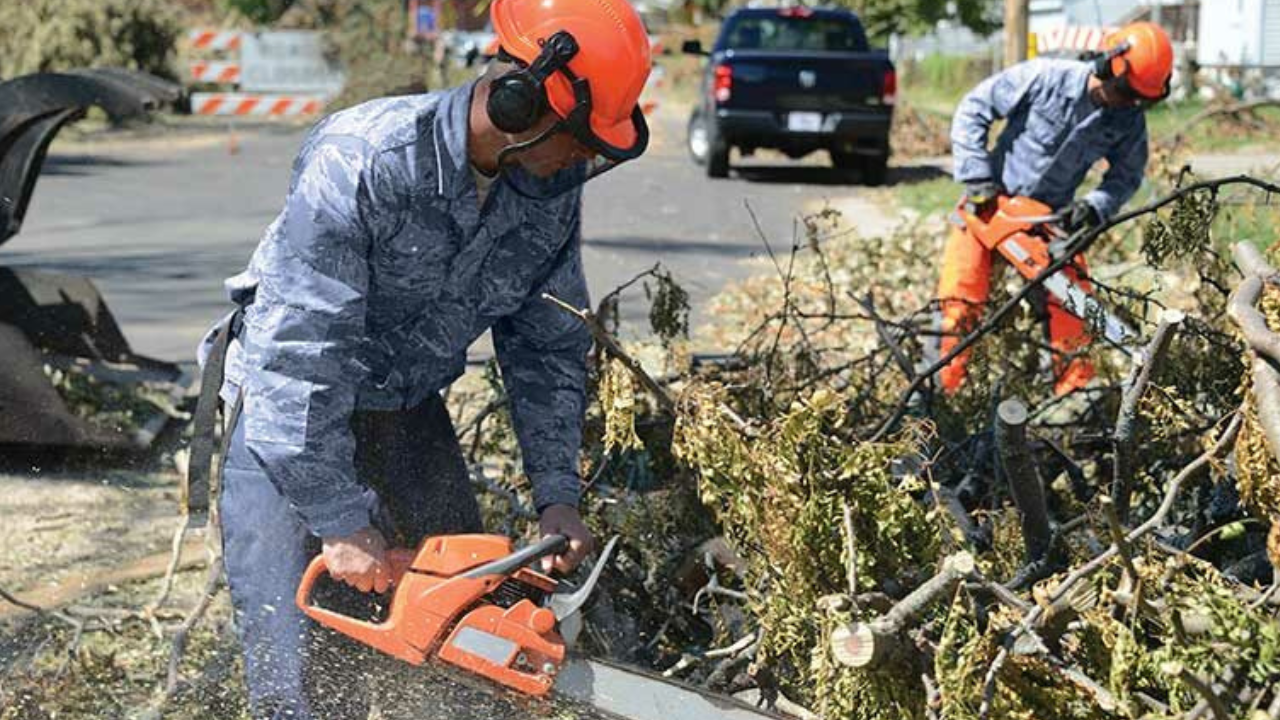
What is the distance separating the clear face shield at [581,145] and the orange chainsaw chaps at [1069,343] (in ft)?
6.88

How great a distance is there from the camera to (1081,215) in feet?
21.6

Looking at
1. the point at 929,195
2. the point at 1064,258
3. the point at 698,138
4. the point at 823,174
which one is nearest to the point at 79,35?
the point at 698,138

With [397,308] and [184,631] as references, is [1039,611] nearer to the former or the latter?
[397,308]

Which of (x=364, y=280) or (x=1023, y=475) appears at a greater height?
(x=364, y=280)

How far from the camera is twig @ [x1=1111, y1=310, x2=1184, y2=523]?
10.4 feet

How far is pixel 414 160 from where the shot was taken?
296cm

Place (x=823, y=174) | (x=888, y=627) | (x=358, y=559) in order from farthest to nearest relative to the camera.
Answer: (x=823, y=174) → (x=358, y=559) → (x=888, y=627)

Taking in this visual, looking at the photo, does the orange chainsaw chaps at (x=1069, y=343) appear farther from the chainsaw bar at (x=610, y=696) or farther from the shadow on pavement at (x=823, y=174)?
the shadow on pavement at (x=823, y=174)

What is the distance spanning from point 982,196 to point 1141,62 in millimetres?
799

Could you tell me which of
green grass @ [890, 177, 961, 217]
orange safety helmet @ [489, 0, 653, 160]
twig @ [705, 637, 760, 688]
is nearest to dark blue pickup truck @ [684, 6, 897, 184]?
green grass @ [890, 177, 961, 217]

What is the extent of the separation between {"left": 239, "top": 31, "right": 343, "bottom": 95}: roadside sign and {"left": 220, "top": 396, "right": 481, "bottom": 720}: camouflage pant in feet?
65.0

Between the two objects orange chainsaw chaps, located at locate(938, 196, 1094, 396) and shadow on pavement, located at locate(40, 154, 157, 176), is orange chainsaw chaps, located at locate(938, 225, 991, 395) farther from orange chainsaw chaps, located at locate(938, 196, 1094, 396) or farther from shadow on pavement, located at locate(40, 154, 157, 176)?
shadow on pavement, located at locate(40, 154, 157, 176)

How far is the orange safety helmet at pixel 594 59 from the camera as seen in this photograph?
2.91 metres

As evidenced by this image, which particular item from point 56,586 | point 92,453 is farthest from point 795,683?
point 92,453
